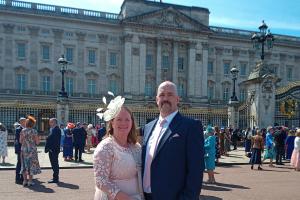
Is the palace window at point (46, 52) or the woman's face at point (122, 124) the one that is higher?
the palace window at point (46, 52)

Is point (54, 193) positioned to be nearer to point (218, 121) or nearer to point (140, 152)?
point (140, 152)

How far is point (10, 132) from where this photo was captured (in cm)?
2919

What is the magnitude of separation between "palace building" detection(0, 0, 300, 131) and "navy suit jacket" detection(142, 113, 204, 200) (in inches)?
1585

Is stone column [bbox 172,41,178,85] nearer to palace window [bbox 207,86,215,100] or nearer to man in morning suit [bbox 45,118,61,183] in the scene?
palace window [bbox 207,86,215,100]

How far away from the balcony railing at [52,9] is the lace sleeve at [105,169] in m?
46.5

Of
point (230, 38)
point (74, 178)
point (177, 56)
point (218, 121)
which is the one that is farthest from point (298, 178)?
point (230, 38)

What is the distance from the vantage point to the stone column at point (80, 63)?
166 feet

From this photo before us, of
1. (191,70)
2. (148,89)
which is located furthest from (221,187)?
(191,70)

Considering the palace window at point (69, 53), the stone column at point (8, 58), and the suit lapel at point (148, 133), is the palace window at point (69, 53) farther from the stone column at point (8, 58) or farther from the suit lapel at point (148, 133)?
the suit lapel at point (148, 133)

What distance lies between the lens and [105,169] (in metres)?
4.04

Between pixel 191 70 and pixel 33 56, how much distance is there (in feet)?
68.0

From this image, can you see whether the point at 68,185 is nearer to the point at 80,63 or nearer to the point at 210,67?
the point at 80,63

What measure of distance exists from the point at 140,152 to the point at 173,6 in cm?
5188

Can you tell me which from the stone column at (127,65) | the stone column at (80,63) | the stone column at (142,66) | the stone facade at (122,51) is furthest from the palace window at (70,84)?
the stone column at (142,66)
